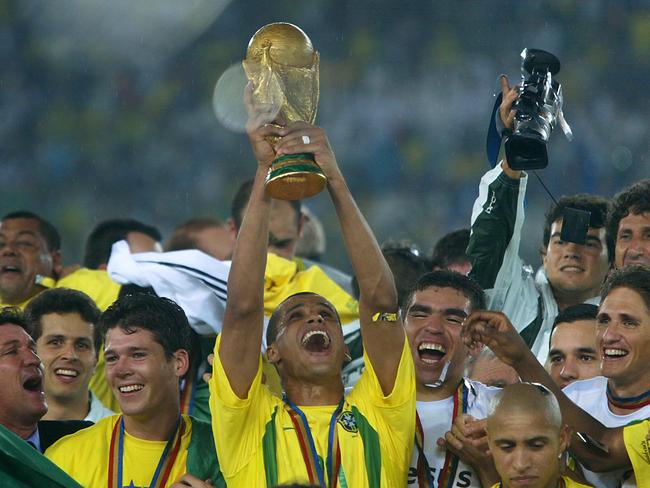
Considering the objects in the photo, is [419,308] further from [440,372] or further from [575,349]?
[575,349]

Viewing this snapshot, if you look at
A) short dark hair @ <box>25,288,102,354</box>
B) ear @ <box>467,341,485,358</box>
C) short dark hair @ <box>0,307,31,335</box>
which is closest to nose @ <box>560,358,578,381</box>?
ear @ <box>467,341,485,358</box>

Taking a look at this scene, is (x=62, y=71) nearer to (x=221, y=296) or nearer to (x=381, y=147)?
(x=381, y=147)

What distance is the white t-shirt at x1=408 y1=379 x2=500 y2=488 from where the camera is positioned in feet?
12.7

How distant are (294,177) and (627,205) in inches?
67.3

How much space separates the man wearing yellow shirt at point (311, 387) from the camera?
363 centimetres

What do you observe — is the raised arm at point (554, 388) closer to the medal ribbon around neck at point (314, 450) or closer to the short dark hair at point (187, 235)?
the medal ribbon around neck at point (314, 450)

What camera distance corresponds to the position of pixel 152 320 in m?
4.12

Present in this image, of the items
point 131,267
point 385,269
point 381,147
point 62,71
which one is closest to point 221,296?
point 131,267

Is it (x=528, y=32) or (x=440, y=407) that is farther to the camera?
(x=528, y=32)

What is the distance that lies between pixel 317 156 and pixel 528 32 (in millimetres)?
6028

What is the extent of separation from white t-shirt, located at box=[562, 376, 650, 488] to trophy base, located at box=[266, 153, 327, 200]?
1.18 metres

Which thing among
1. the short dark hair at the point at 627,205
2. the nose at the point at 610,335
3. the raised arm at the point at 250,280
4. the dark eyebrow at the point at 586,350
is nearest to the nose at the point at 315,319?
the raised arm at the point at 250,280

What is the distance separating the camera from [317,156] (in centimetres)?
357

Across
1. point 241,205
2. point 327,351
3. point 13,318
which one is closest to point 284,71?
point 327,351
